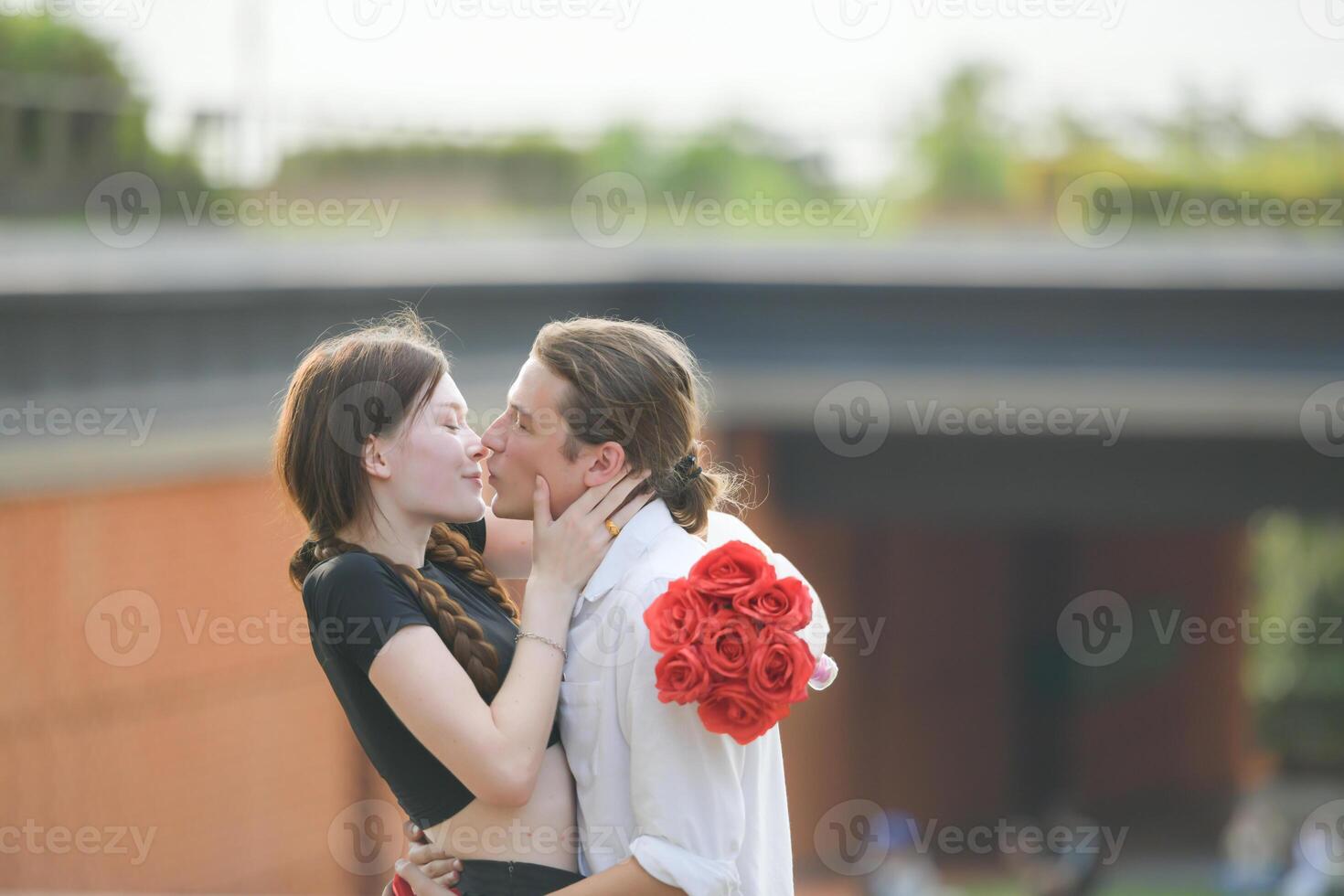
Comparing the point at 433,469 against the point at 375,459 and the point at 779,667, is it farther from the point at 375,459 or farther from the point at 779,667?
the point at 779,667

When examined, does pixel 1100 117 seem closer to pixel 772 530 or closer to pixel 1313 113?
pixel 1313 113

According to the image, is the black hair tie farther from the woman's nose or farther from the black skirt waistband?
the black skirt waistband

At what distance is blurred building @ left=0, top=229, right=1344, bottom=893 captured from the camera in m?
7.04

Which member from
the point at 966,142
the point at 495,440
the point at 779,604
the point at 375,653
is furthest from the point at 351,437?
the point at 966,142

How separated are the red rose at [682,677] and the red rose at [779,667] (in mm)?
91

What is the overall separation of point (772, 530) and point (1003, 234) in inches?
141

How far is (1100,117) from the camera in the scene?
11070 millimetres

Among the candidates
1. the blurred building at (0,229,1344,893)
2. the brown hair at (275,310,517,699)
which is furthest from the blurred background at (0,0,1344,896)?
the brown hair at (275,310,517,699)

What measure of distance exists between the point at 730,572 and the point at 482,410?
6.96 m

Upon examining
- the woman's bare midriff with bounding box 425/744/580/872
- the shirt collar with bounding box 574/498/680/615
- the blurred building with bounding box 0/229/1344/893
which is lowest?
the woman's bare midriff with bounding box 425/744/580/872

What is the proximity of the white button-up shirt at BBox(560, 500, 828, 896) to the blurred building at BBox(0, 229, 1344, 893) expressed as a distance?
253cm

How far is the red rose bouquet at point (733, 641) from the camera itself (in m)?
2.34

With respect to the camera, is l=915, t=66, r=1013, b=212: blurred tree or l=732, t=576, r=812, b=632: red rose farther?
l=915, t=66, r=1013, b=212: blurred tree

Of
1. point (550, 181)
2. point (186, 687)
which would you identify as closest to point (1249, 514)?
point (550, 181)
